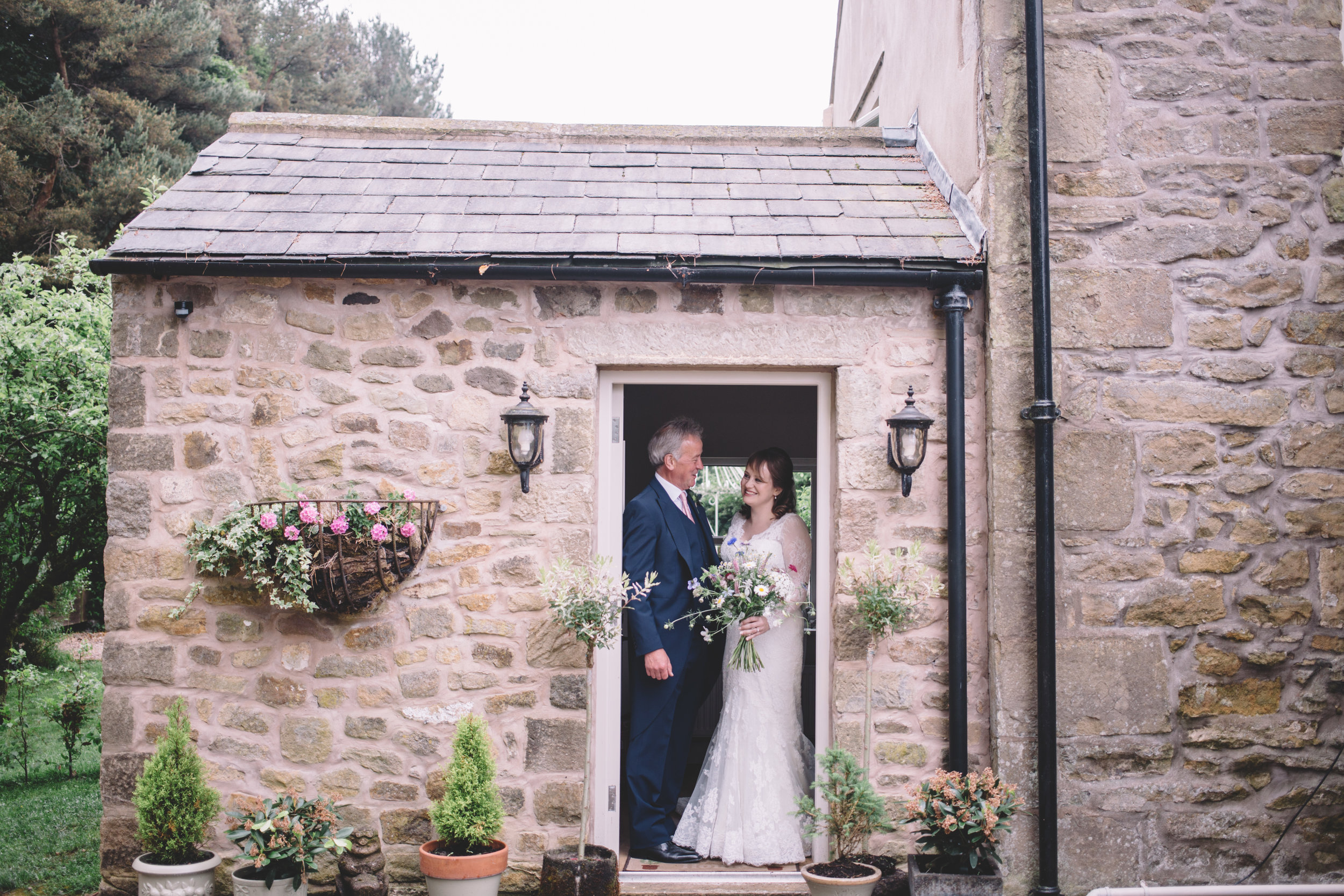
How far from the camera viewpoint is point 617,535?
14.6 ft

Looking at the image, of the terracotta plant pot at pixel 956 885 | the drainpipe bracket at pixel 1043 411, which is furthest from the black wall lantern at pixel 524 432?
the terracotta plant pot at pixel 956 885

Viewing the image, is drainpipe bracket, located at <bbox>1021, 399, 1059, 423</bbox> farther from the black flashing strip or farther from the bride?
the bride

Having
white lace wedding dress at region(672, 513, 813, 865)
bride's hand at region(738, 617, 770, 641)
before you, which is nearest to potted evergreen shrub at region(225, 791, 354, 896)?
white lace wedding dress at region(672, 513, 813, 865)

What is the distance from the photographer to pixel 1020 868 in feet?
13.0

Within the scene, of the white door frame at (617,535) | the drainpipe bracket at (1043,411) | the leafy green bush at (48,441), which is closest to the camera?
the drainpipe bracket at (1043,411)

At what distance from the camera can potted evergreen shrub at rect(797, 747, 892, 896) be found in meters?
3.63

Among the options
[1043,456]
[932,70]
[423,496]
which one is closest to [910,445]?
[1043,456]

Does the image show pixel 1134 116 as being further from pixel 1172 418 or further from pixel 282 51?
pixel 282 51

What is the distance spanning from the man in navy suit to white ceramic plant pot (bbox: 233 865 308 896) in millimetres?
1497

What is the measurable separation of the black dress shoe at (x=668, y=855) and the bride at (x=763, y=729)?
102 millimetres

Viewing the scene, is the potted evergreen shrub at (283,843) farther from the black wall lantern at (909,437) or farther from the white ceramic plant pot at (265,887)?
the black wall lantern at (909,437)

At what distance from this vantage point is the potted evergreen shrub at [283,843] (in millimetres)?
3604

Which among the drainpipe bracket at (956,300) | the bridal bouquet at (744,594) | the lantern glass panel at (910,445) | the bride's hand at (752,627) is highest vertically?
the drainpipe bracket at (956,300)

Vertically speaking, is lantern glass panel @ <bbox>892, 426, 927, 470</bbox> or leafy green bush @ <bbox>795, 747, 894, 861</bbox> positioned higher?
lantern glass panel @ <bbox>892, 426, 927, 470</bbox>
